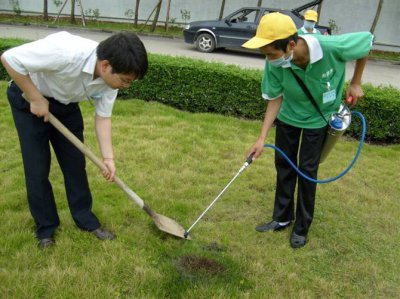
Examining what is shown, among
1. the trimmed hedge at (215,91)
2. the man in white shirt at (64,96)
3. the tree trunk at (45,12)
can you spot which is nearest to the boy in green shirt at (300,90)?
the man in white shirt at (64,96)

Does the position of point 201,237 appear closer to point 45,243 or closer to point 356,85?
point 45,243

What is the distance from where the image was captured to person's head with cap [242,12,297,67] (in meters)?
2.38

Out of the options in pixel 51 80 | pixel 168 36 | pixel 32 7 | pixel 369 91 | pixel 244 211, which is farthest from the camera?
pixel 32 7

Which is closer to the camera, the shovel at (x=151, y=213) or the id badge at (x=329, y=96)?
the shovel at (x=151, y=213)

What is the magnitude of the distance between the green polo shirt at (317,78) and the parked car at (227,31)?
8.99 meters

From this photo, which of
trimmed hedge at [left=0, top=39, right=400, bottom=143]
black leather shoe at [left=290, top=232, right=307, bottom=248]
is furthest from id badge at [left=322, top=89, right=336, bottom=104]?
trimmed hedge at [left=0, top=39, right=400, bottom=143]

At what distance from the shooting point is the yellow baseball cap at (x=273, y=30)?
2.38 m

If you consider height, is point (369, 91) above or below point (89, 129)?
above

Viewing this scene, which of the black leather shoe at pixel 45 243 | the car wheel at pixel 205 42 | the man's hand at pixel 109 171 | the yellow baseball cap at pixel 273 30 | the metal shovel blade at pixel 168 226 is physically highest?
the yellow baseball cap at pixel 273 30

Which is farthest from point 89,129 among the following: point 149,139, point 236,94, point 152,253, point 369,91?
point 369,91

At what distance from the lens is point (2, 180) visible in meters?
3.88

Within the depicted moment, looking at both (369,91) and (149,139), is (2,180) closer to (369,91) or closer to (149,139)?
(149,139)

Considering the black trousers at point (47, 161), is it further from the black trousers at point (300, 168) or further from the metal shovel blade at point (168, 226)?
the black trousers at point (300, 168)

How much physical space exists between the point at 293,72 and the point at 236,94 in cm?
337
